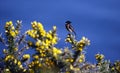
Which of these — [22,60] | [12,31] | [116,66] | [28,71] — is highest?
[116,66]

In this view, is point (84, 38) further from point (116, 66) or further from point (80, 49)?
point (116, 66)

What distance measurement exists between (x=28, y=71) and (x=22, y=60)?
7.11 ft

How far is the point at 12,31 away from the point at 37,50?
3600 mm

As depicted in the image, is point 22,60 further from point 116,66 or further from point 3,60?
point 116,66

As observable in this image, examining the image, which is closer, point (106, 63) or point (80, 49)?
point (80, 49)

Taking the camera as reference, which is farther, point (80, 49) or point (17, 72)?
point (17, 72)

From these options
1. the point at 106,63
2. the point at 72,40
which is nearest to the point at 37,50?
the point at 72,40

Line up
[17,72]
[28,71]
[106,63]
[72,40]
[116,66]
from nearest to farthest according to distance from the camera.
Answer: [28,71], [17,72], [72,40], [106,63], [116,66]

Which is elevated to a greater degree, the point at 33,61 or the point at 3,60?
the point at 3,60

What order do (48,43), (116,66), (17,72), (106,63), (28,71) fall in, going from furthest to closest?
(116,66) < (106,63) < (17,72) < (28,71) < (48,43)

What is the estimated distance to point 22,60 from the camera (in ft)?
54.9

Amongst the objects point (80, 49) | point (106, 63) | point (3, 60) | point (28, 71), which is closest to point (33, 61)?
point (28, 71)

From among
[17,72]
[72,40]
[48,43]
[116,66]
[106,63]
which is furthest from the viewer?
[116,66]

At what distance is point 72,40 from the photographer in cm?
1788
